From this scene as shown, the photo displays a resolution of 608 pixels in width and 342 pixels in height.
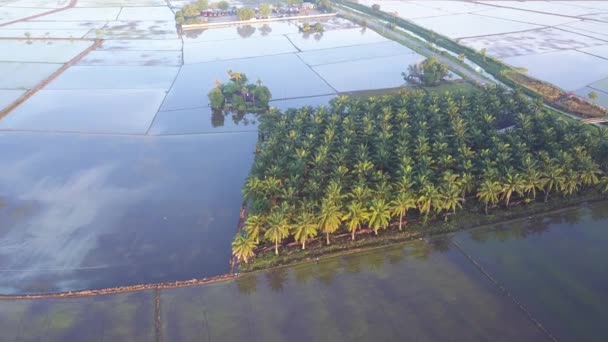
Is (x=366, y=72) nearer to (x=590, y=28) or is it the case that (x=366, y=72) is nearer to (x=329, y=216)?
(x=329, y=216)

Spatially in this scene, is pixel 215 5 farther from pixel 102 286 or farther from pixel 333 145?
pixel 102 286

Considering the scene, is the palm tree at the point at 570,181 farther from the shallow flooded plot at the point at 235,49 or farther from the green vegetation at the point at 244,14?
the green vegetation at the point at 244,14

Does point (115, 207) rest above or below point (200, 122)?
below

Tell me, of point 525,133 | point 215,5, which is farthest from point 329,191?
point 215,5

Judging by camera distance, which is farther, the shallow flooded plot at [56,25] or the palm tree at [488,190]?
the shallow flooded plot at [56,25]

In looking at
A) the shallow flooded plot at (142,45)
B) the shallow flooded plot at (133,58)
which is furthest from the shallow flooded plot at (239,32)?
the shallow flooded plot at (133,58)

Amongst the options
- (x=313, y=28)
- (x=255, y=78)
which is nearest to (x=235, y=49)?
(x=255, y=78)
